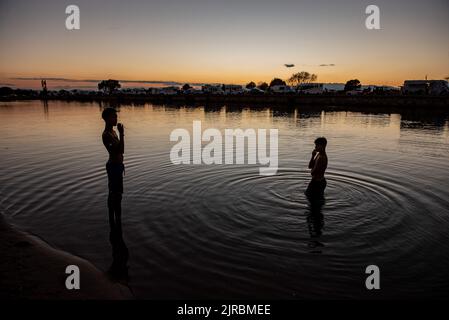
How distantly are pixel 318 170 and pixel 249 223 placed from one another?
10.5 feet

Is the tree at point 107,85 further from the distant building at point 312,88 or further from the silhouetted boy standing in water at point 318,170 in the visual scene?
the silhouetted boy standing in water at point 318,170

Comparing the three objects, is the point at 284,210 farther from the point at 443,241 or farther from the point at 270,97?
the point at 270,97

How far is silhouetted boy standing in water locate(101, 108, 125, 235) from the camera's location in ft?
23.0

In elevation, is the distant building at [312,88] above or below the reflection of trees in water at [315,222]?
above

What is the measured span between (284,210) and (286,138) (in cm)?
1607

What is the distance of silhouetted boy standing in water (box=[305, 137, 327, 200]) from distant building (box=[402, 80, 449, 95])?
262 feet

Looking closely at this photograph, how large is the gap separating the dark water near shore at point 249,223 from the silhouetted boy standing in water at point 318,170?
23.9 inches

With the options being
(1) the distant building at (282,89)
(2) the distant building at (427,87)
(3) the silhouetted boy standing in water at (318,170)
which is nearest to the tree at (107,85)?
(1) the distant building at (282,89)

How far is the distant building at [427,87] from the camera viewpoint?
7312 centimetres

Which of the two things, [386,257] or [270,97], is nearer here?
[386,257]

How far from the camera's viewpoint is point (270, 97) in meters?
83.0

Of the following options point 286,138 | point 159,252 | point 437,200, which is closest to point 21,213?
point 159,252
